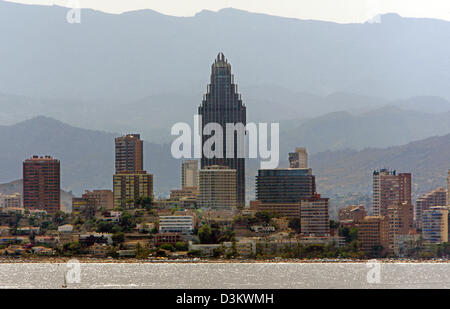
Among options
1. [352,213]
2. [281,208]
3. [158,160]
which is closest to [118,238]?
[281,208]

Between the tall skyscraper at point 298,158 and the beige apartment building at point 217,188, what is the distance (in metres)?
2.27

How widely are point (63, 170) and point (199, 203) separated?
7.66 m

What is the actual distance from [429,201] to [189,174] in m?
10.5

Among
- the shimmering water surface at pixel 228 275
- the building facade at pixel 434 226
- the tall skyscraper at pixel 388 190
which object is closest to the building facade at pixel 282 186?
the tall skyscraper at pixel 388 190

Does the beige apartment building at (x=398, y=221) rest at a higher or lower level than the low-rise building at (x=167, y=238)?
higher

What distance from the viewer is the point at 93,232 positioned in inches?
1312

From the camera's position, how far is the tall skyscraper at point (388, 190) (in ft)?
120

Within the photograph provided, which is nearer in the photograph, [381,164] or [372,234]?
[372,234]

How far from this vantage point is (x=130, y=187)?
39.5 m

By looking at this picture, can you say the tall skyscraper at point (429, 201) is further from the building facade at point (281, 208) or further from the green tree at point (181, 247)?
the green tree at point (181, 247)

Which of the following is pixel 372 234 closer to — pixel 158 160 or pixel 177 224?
pixel 177 224
